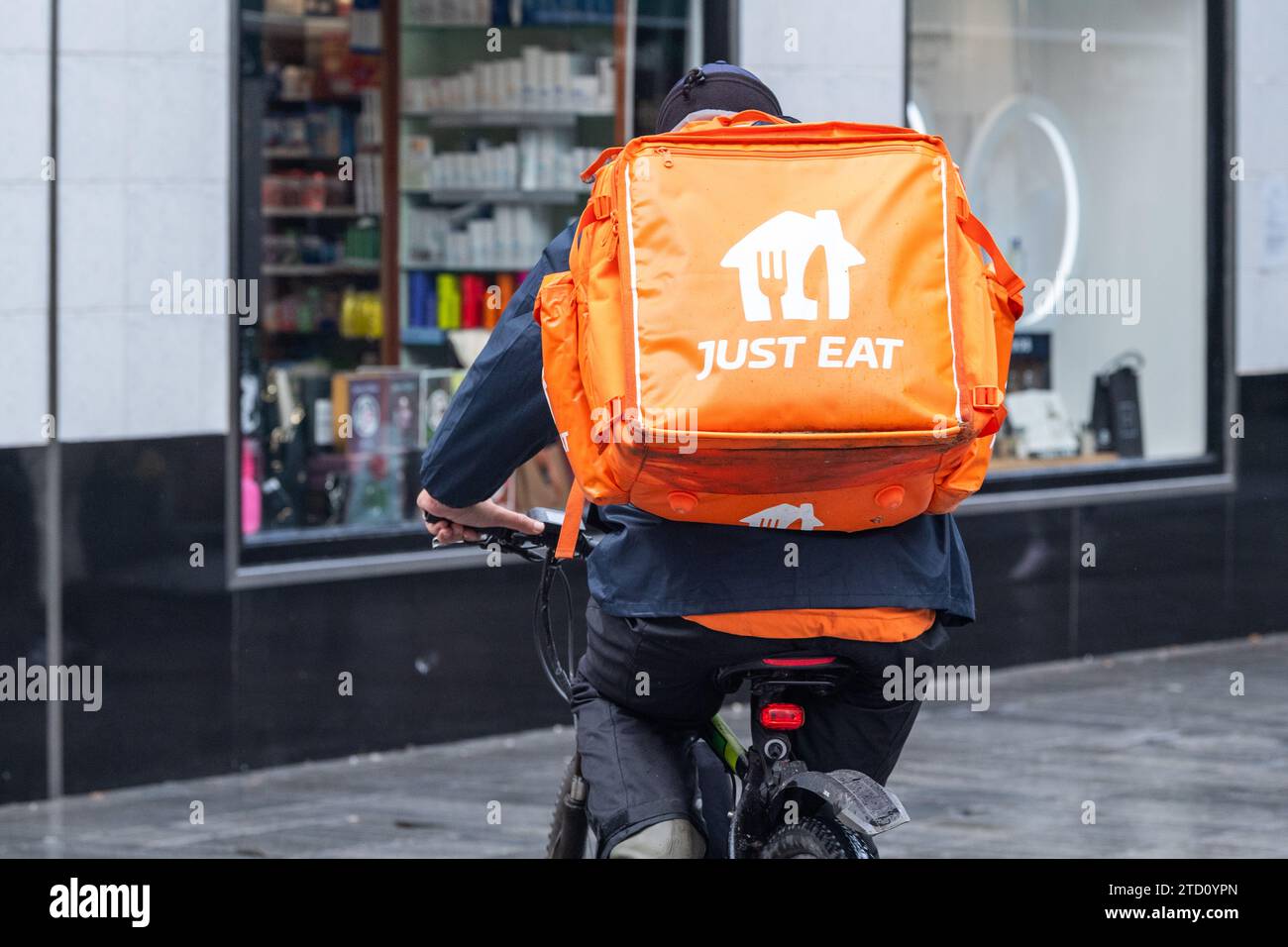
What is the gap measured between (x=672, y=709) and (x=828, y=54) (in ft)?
19.1

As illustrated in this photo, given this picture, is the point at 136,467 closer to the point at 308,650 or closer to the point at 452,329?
the point at 308,650

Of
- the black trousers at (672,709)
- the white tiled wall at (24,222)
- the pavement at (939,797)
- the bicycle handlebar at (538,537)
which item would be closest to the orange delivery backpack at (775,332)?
the black trousers at (672,709)

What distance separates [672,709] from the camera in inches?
139

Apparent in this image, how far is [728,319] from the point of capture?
306 cm

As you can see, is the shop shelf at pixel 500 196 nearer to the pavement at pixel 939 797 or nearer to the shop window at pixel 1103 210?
the pavement at pixel 939 797

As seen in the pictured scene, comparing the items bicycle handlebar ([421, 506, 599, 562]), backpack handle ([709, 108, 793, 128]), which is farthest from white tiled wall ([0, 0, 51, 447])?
backpack handle ([709, 108, 793, 128])

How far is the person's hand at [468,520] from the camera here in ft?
12.0

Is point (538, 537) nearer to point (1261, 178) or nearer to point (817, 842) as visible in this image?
point (817, 842)

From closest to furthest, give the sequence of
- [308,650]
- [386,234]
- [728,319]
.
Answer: [728,319], [308,650], [386,234]

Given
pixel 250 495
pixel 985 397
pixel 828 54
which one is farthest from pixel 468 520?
pixel 828 54

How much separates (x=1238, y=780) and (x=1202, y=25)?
15.4ft
